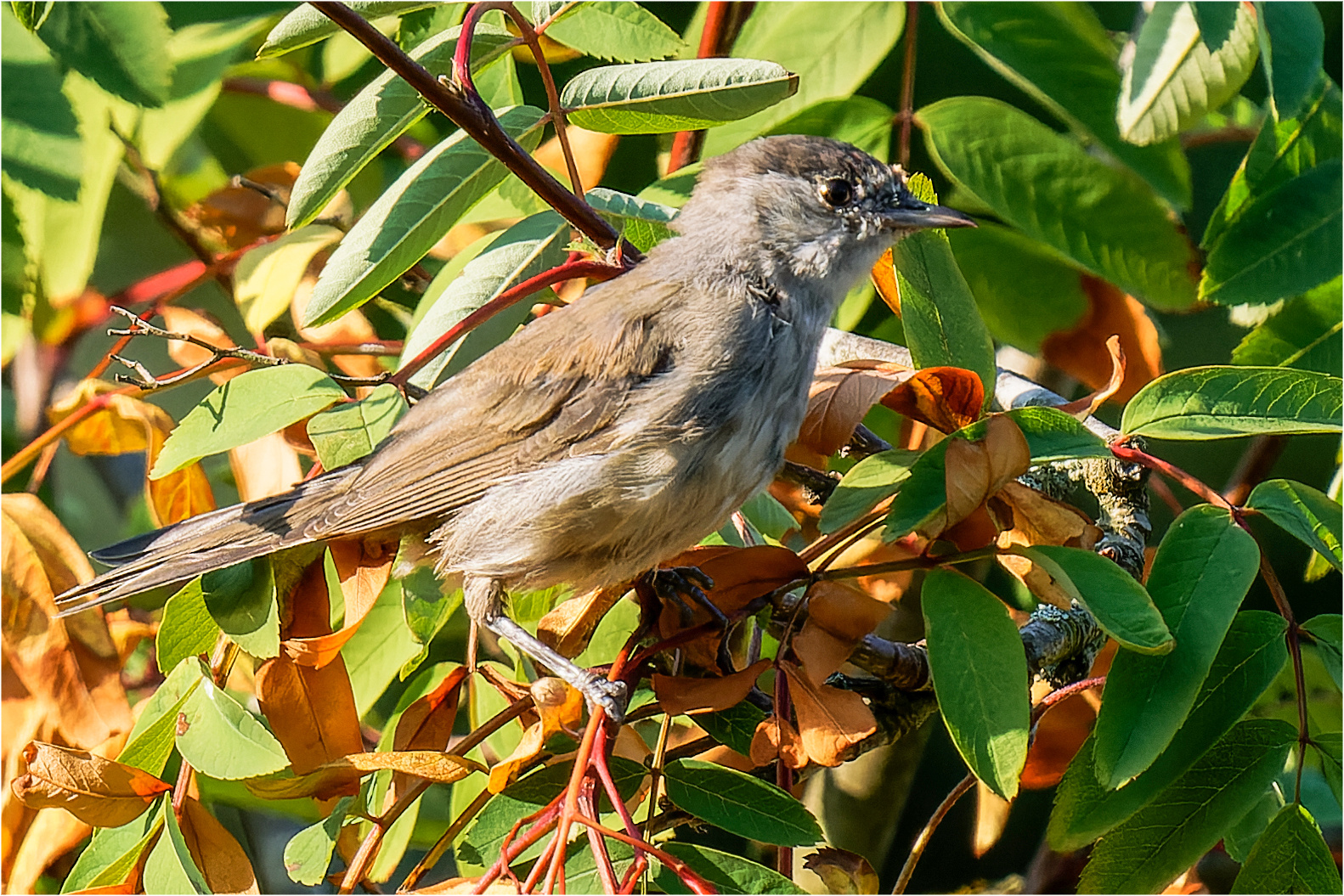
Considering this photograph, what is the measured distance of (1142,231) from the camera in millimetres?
2873

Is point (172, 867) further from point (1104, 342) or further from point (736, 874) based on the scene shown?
point (1104, 342)

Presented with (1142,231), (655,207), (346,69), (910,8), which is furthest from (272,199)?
(1142,231)

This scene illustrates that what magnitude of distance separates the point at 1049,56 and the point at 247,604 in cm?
200

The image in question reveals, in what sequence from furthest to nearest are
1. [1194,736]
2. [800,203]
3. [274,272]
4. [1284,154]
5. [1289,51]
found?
1. [274,272]
2. [800,203]
3. [1284,154]
4. [1289,51]
5. [1194,736]

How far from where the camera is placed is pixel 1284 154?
262 centimetres

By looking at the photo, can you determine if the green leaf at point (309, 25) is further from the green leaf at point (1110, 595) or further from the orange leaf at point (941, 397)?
the green leaf at point (1110, 595)

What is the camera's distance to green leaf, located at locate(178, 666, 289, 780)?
6.55ft

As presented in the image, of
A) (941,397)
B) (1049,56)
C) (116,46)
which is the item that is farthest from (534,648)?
(1049,56)

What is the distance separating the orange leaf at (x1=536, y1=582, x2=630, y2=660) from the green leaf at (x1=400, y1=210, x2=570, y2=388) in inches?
20.3

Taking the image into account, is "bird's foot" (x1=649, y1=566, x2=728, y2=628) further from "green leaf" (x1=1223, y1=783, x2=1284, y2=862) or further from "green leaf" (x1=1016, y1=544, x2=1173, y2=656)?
"green leaf" (x1=1223, y1=783, x2=1284, y2=862)

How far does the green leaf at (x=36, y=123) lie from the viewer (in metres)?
2.68

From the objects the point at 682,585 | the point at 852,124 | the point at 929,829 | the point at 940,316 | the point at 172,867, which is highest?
the point at 852,124

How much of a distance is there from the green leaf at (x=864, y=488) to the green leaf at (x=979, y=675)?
0.14 metres

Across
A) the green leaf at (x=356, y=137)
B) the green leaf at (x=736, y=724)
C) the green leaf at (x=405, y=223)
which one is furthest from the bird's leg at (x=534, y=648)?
the green leaf at (x=356, y=137)
